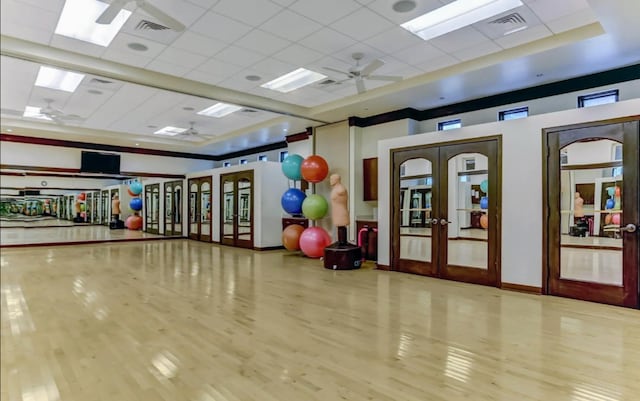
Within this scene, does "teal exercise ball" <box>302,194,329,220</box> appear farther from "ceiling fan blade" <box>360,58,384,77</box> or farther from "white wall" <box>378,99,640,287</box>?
"white wall" <box>378,99,640,287</box>

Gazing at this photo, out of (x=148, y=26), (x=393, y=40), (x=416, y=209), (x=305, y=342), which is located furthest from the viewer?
(x=416, y=209)

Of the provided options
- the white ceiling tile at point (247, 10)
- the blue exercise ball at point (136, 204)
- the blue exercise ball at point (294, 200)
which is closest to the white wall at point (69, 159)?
the blue exercise ball at point (136, 204)

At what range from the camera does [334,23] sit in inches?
192

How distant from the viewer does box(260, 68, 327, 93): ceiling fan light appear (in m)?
6.87

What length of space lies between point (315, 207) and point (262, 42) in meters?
4.33

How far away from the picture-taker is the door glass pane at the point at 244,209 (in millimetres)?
11203

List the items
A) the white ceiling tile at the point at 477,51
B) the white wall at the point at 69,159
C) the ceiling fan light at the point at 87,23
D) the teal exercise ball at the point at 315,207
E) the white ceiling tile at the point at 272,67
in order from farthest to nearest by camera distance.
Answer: the white wall at the point at 69,159, the teal exercise ball at the point at 315,207, the white ceiling tile at the point at 272,67, the white ceiling tile at the point at 477,51, the ceiling fan light at the point at 87,23

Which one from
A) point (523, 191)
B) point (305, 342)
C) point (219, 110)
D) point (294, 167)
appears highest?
point (219, 110)

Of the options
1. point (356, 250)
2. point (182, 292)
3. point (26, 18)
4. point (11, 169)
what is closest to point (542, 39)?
point (356, 250)

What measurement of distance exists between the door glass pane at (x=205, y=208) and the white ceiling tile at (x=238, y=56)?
24.4 feet

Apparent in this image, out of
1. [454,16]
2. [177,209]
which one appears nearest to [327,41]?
[454,16]

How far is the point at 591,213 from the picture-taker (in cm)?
507

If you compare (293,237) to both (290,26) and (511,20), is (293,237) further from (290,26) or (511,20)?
(511,20)

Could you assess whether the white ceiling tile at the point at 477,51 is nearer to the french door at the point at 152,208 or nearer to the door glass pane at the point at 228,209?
the door glass pane at the point at 228,209
